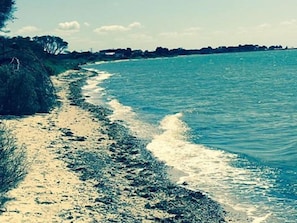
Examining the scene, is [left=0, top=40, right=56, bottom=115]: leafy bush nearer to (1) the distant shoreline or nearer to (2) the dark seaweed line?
(2) the dark seaweed line

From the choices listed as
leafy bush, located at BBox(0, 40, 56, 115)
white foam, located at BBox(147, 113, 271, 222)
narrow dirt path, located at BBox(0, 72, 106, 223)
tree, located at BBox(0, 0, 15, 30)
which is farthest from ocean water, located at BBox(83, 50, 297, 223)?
tree, located at BBox(0, 0, 15, 30)

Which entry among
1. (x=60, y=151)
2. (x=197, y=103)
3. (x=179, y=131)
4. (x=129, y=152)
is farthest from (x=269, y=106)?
(x=60, y=151)

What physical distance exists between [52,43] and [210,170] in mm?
153073

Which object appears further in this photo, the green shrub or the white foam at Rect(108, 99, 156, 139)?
the green shrub

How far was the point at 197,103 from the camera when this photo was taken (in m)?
46.2

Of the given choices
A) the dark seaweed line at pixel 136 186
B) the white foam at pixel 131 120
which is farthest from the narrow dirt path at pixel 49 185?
the white foam at pixel 131 120

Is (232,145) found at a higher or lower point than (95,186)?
lower

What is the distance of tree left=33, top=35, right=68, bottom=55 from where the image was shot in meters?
154

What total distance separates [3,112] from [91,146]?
32.2 ft

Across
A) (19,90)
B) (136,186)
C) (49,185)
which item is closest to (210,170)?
(136,186)

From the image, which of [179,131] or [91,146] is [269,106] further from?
[91,146]

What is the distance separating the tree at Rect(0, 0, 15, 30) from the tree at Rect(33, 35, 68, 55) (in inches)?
4756

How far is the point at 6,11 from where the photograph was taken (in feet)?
108

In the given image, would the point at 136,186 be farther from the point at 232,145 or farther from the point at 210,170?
the point at 232,145
